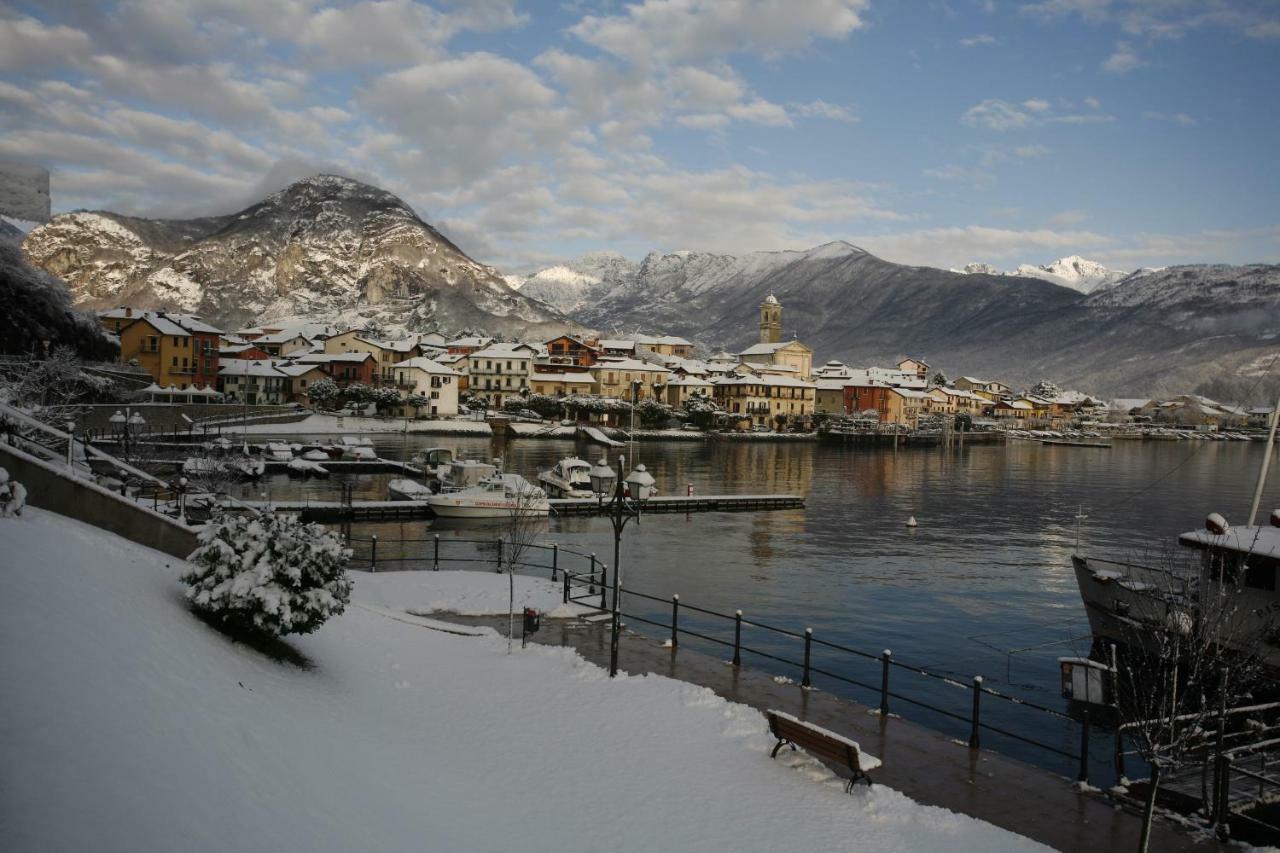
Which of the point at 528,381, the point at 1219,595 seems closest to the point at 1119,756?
the point at 1219,595

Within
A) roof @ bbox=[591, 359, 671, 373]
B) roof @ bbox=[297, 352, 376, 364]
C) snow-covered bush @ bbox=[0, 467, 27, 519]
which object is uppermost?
roof @ bbox=[591, 359, 671, 373]

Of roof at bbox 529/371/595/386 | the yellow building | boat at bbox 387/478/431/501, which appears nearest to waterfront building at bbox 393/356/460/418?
roof at bbox 529/371/595/386

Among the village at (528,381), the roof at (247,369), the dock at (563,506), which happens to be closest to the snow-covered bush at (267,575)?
the dock at (563,506)

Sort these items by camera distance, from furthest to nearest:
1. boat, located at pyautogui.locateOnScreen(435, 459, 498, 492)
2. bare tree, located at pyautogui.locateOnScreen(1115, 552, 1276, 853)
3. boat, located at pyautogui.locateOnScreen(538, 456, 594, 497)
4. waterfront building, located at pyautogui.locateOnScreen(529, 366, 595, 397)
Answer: waterfront building, located at pyautogui.locateOnScreen(529, 366, 595, 397) < boat, located at pyautogui.locateOnScreen(435, 459, 498, 492) < boat, located at pyautogui.locateOnScreen(538, 456, 594, 497) < bare tree, located at pyautogui.locateOnScreen(1115, 552, 1276, 853)

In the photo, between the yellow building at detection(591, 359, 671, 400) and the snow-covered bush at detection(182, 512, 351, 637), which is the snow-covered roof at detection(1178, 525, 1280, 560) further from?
the yellow building at detection(591, 359, 671, 400)

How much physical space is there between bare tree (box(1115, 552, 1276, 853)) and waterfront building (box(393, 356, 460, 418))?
94853 millimetres

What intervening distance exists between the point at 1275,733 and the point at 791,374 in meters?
138

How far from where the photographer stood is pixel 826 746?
10000 mm

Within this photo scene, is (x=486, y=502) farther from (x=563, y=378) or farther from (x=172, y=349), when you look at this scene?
(x=563, y=378)

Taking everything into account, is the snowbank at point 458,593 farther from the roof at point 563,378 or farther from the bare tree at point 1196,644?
the roof at point 563,378

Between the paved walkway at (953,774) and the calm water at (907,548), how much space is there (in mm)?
6643

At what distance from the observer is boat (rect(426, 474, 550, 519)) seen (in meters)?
44.0

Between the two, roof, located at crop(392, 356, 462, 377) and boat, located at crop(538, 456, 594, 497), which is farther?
roof, located at crop(392, 356, 462, 377)

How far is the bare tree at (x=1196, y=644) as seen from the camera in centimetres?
1530
